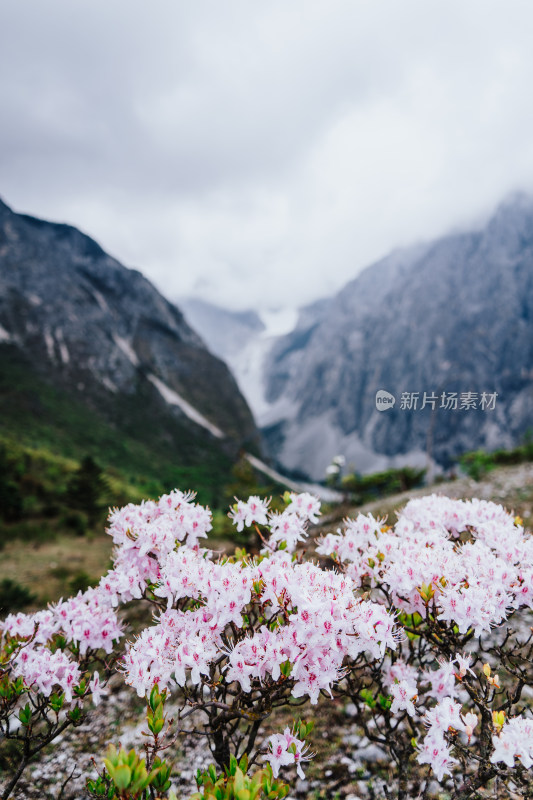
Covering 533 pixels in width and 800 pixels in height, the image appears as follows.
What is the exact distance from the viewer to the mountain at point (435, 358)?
129m

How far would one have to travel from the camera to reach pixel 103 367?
300ft

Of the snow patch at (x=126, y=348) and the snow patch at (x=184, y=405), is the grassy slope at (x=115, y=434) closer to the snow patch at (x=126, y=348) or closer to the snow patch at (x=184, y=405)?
the snow patch at (x=184, y=405)

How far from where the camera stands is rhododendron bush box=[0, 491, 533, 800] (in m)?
2.12

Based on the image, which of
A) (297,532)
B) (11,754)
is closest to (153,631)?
(297,532)

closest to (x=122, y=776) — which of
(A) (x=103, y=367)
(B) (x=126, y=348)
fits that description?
(A) (x=103, y=367)

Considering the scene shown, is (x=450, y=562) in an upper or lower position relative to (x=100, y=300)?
lower

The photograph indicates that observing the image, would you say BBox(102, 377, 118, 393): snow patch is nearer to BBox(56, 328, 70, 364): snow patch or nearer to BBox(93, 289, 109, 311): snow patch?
BBox(56, 328, 70, 364): snow patch

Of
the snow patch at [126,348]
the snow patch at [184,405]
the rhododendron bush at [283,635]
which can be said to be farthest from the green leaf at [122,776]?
the snow patch at [126,348]

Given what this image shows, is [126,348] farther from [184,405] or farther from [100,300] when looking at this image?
[184,405]

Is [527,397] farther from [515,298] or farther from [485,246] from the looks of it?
[485,246]

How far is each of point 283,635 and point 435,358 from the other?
160m

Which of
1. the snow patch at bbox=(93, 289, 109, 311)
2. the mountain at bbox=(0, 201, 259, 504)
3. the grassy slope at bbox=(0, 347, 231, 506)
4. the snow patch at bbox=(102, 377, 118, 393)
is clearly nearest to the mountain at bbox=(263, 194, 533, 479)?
the mountain at bbox=(0, 201, 259, 504)

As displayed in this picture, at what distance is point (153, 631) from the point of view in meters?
2.49

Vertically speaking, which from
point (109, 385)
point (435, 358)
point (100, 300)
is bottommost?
point (109, 385)
